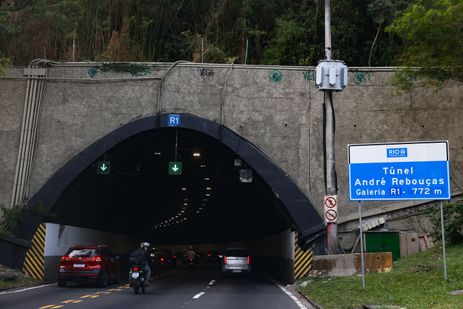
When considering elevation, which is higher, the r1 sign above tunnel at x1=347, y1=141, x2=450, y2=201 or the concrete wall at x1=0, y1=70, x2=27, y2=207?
the concrete wall at x1=0, y1=70, x2=27, y2=207

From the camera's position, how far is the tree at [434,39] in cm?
2162

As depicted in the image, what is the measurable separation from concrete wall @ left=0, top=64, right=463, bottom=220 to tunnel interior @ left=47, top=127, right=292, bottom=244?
1.44 meters

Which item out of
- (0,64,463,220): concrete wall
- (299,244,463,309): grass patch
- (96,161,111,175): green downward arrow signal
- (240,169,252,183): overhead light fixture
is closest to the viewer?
(299,244,463,309): grass patch

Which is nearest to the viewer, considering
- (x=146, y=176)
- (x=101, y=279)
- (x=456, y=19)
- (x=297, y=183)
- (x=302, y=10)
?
(x=456, y=19)

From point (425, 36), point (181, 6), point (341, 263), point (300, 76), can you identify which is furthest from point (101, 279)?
point (181, 6)

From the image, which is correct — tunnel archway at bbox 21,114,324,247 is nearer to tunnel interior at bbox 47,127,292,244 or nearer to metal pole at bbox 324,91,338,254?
tunnel interior at bbox 47,127,292,244

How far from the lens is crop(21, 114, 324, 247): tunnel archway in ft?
86.9

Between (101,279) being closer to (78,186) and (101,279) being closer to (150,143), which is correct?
(78,186)

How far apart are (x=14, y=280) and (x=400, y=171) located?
15.9m

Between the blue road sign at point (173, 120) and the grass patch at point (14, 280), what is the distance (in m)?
9.15

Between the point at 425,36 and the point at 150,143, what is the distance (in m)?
15.5

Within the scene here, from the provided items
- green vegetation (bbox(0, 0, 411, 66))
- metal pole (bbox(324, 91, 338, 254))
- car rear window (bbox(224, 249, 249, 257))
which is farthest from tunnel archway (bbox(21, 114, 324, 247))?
green vegetation (bbox(0, 0, 411, 66))

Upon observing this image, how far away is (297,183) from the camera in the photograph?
26734 millimetres

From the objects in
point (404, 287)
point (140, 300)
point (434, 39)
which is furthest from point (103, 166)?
point (404, 287)
